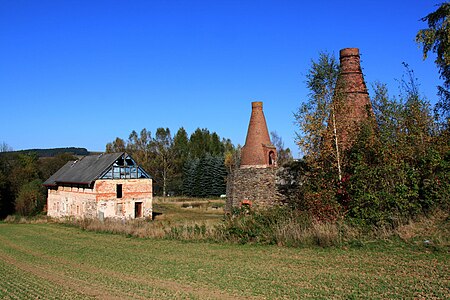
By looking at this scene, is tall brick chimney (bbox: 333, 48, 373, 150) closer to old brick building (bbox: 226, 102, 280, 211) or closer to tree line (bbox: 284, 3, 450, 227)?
tree line (bbox: 284, 3, 450, 227)

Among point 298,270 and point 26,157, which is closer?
point 298,270

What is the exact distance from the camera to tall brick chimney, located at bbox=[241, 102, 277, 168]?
73.5ft

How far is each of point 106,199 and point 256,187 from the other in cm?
1389

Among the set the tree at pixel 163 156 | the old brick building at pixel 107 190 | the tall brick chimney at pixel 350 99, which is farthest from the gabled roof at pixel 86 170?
the tree at pixel 163 156

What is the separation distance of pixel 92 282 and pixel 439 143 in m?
9.85

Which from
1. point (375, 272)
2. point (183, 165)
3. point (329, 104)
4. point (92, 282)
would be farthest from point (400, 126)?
point (183, 165)

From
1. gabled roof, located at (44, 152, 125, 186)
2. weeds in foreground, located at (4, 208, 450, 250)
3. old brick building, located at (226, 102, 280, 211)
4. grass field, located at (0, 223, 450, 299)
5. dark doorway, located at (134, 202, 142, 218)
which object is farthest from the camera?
dark doorway, located at (134, 202, 142, 218)

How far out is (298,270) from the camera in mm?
8773

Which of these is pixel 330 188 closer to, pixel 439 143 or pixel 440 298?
pixel 439 143

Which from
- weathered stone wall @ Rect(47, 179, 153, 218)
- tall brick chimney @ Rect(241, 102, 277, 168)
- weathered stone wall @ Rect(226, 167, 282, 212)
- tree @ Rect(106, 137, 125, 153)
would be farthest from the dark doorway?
tree @ Rect(106, 137, 125, 153)

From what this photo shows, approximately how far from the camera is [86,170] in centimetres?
3155

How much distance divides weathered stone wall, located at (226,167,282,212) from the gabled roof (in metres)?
12.8

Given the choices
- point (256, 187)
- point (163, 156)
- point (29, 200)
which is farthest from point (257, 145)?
point (163, 156)

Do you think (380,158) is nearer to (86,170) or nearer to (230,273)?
(230,273)
